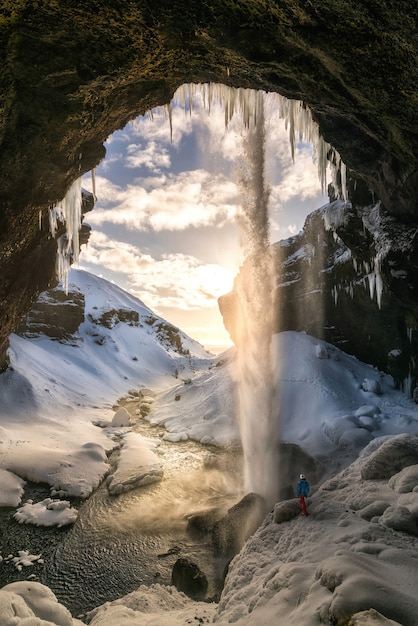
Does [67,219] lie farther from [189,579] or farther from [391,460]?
[391,460]

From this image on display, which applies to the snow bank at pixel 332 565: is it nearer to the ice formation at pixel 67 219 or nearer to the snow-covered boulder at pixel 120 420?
the ice formation at pixel 67 219

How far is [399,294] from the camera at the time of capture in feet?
46.8

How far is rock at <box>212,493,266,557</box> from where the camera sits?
9.23 metres

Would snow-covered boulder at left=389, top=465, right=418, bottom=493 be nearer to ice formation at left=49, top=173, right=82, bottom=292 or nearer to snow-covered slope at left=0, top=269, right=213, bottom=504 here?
snow-covered slope at left=0, top=269, right=213, bottom=504

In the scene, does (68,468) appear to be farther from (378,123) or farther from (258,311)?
(258,311)

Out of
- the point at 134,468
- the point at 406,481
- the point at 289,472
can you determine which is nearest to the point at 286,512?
the point at 406,481

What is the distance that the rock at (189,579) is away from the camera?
749 centimetres

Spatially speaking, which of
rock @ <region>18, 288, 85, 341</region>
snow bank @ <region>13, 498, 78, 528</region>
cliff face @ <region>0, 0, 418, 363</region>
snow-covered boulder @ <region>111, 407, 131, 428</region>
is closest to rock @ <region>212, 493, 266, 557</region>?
snow bank @ <region>13, 498, 78, 528</region>

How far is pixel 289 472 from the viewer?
14.2 metres

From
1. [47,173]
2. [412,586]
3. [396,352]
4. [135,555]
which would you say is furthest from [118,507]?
[396,352]

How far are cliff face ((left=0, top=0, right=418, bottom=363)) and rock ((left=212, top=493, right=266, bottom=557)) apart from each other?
10.7 m

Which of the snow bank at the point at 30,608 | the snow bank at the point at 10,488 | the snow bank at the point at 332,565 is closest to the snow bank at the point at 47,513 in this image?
the snow bank at the point at 10,488

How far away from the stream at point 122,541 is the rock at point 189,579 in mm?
224

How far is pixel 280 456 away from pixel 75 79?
16645 millimetres
